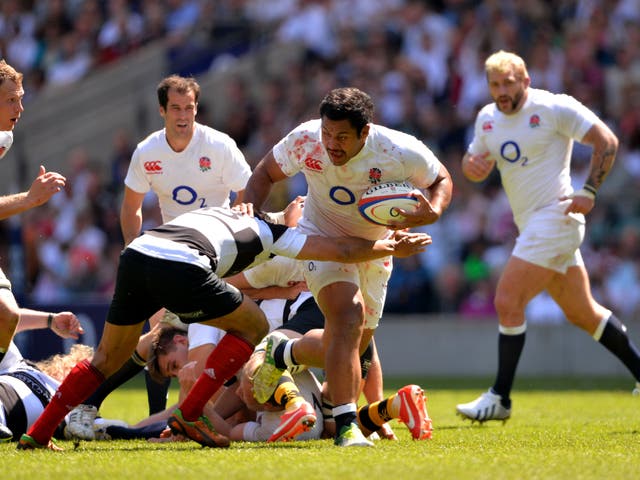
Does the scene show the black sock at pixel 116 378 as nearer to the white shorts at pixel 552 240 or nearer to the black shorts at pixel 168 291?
the black shorts at pixel 168 291

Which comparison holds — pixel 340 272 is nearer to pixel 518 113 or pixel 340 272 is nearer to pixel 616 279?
pixel 518 113

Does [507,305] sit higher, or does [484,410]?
[507,305]

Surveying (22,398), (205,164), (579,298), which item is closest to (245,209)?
(22,398)

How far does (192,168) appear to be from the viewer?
346 inches

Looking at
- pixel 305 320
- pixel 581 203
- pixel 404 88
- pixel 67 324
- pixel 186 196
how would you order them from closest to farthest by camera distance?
pixel 67 324, pixel 305 320, pixel 581 203, pixel 186 196, pixel 404 88

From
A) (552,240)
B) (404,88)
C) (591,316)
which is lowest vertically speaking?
(591,316)

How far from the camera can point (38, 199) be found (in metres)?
6.91

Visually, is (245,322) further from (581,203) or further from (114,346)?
(581,203)

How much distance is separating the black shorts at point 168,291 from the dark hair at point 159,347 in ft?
5.06

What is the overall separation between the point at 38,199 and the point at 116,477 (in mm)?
2242

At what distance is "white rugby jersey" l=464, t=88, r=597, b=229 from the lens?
8742mm

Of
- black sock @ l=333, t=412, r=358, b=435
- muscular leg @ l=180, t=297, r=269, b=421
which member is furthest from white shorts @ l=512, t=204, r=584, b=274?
muscular leg @ l=180, t=297, r=269, b=421

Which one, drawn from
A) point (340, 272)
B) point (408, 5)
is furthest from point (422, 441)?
point (408, 5)

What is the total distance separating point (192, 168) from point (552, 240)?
2.70 m
